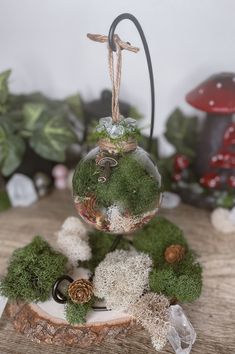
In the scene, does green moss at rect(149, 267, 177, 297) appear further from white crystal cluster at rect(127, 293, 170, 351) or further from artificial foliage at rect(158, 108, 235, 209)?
artificial foliage at rect(158, 108, 235, 209)

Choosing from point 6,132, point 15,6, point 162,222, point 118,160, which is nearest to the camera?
point 118,160

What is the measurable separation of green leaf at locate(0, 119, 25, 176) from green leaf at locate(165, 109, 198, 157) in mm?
501

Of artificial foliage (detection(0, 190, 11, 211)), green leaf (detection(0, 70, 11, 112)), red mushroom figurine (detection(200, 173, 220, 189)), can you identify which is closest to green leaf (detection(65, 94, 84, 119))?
green leaf (detection(0, 70, 11, 112))

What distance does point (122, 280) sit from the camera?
91 cm

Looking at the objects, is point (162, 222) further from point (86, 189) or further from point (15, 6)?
point (15, 6)

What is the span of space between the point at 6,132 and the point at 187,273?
0.71m

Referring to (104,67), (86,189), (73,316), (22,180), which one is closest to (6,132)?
(22,180)

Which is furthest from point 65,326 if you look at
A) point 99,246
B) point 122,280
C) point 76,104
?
point 76,104

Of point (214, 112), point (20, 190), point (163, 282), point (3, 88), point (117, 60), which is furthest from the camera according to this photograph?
point (20, 190)

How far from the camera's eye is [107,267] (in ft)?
3.08

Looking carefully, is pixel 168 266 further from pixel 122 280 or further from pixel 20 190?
pixel 20 190

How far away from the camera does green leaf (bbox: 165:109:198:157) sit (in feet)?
4.55

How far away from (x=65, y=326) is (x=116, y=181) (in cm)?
33

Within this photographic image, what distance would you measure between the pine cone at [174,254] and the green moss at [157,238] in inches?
1.2
